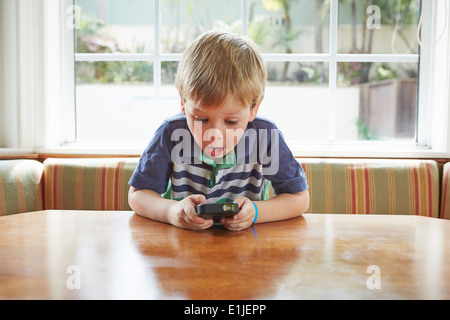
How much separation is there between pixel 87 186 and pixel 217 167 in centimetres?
91

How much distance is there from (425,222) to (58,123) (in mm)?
1884

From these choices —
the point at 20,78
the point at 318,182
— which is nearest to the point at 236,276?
the point at 318,182

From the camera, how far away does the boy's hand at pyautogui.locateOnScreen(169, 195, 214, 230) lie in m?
1.00

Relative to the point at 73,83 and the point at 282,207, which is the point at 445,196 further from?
the point at 73,83

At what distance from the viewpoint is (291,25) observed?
7.68 feet

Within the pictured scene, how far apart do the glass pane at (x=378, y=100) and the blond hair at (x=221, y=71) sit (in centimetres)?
133

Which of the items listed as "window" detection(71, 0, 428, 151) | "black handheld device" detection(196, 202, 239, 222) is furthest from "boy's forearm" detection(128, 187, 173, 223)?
"window" detection(71, 0, 428, 151)

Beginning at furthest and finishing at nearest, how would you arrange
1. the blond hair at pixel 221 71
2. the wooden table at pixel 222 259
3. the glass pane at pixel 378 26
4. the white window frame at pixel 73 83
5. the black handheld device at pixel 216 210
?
the glass pane at pixel 378 26 → the white window frame at pixel 73 83 → the blond hair at pixel 221 71 → the black handheld device at pixel 216 210 → the wooden table at pixel 222 259

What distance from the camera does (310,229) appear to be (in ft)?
3.41

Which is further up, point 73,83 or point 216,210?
point 73,83

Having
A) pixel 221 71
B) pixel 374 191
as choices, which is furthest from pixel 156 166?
pixel 374 191

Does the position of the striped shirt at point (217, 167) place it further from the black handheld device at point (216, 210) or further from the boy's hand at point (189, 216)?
the black handheld device at point (216, 210)

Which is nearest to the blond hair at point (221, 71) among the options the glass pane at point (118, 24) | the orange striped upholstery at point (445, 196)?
the orange striped upholstery at point (445, 196)

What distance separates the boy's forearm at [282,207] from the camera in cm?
112
